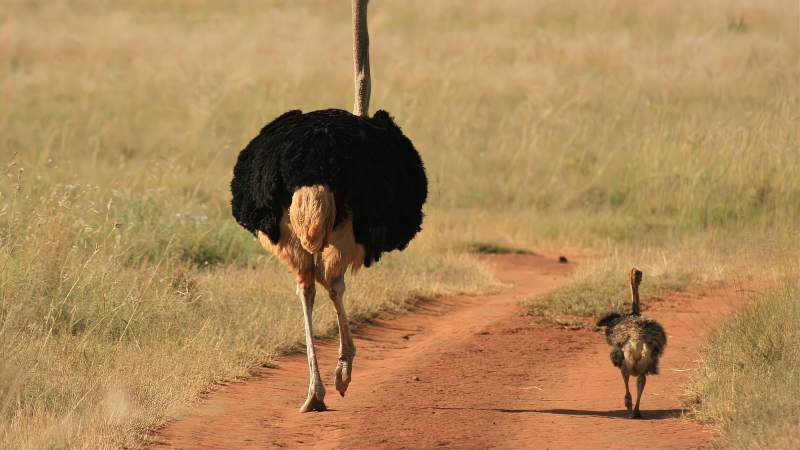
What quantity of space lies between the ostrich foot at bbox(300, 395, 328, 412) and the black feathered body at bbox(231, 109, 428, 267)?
0.74m

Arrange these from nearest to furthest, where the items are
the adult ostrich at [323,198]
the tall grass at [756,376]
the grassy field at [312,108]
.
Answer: the tall grass at [756,376] < the adult ostrich at [323,198] < the grassy field at [312,108]

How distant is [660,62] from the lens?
22.6 metres

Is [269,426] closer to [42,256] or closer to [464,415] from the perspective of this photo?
[464,415]

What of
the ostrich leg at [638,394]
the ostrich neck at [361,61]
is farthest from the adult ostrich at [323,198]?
the ostrich leg at [638,394]

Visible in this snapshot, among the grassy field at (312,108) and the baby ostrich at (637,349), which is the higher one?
the baby ostrich at (637,349)

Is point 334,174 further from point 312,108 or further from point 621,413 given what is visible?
point 312,108

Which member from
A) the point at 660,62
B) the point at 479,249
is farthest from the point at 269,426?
the point at 660,62

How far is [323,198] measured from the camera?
639 cm

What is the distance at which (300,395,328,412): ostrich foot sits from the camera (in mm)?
6793

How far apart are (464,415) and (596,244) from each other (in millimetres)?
7416

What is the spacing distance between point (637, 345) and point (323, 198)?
1.71 metres

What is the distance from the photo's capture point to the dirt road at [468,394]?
20.4 ft

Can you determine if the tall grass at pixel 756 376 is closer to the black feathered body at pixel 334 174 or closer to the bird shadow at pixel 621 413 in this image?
the bird shadow at pixel 621 413

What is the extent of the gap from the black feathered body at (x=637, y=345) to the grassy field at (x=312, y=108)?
41 cm
